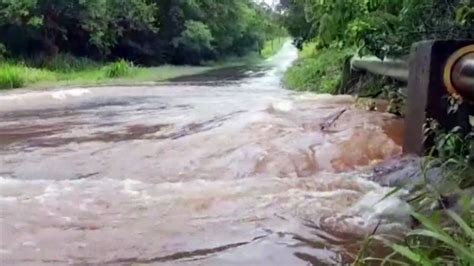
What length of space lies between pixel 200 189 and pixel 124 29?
23638 mm

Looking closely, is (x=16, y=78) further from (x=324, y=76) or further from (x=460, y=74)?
(x=460, y=74)

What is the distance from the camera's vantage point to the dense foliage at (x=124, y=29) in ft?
72.3

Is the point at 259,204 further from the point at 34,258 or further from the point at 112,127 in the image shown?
the point at 112,127

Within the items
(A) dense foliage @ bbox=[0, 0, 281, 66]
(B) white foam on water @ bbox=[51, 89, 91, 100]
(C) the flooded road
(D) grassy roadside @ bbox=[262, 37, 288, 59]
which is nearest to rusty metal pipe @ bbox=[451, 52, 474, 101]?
(C) the flooded road

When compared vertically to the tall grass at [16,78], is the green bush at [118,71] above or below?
below

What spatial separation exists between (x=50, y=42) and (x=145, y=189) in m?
20.5

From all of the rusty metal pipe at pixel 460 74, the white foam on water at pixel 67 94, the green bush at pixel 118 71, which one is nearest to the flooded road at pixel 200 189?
the rusty metal pipe at pixel 460 74

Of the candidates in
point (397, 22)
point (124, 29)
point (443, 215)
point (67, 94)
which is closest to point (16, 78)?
point (67, 94)

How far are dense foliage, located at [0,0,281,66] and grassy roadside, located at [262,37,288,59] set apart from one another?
10.2m

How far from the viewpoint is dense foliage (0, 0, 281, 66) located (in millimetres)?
22047

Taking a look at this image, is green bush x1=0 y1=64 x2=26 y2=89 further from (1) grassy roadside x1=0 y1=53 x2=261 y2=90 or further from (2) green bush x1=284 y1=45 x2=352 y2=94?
(2) green bush x1=284 y1=45 x2=352 y2=94

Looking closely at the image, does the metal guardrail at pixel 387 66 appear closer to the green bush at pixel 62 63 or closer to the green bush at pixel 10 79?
the green bush at pixel 10 79

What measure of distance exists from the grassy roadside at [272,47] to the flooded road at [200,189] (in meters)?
38.7

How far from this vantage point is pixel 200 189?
3828 millimetres
